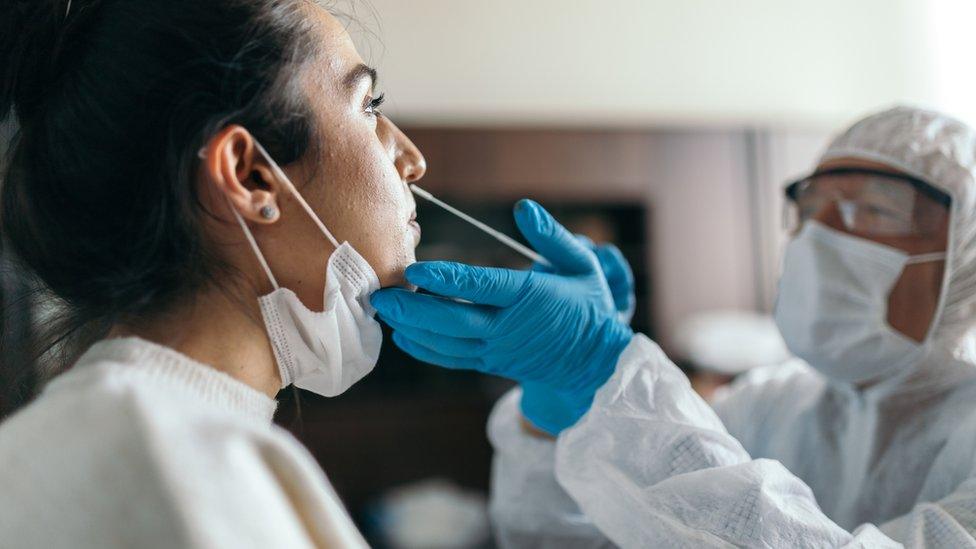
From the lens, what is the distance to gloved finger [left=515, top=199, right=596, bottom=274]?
1.16 m

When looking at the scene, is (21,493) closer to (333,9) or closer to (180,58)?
(180,58)

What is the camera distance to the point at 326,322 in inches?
37.2

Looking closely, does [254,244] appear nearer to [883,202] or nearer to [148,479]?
[148,479]

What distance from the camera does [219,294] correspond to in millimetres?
908

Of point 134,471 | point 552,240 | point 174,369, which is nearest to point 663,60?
point 552,240

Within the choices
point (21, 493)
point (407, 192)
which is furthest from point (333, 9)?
point (21, 493)

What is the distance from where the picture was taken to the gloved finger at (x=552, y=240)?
1.16m

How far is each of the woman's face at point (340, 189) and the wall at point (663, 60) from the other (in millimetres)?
2469

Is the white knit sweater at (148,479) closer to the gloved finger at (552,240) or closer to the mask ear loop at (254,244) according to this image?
the mask ear loop at (254,244)

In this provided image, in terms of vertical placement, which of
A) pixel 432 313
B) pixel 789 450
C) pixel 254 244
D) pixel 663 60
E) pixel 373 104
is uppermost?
pixel 373 104

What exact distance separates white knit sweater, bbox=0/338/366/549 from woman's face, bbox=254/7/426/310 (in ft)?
0.83

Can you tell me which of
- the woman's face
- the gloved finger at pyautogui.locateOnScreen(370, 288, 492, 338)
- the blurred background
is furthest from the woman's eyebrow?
the blurred background

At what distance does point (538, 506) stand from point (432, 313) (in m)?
0.52

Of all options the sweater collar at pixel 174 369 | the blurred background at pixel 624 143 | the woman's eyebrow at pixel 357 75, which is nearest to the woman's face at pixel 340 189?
the woman's eyebrow at pixel 357 75
